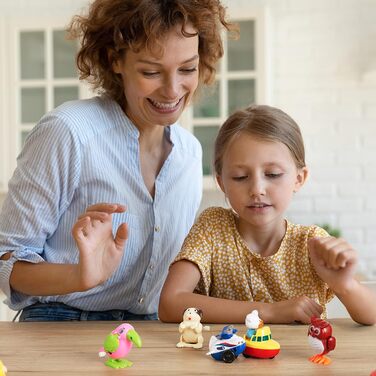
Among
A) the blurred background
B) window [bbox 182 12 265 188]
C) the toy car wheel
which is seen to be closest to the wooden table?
the toy car wheel

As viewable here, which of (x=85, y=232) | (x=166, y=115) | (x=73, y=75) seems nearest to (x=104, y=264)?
(x=85, y=232)

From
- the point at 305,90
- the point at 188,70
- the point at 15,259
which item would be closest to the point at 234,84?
the point at 305,90

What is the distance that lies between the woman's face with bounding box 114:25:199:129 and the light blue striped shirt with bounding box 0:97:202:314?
0.09 metres

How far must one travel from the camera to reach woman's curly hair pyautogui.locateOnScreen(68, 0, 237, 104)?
1.53 m

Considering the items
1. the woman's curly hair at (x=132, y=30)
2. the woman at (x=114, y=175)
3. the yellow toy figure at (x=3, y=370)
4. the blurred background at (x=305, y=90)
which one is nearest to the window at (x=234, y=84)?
the blurred background at (x=305, y=90)

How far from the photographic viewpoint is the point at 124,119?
64.7 inches

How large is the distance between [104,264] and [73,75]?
2.47 m

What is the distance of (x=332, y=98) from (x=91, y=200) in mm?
2550

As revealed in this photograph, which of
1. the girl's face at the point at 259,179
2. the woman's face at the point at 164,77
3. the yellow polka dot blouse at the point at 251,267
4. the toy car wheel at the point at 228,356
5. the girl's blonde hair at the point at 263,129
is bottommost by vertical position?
the toy car wheel at the point at 228,356

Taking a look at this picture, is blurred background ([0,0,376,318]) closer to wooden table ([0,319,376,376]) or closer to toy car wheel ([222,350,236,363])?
wooden table ([0,319,376,376])

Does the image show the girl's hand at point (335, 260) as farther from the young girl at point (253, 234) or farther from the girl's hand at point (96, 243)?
the girl's hand at point (96, 243)

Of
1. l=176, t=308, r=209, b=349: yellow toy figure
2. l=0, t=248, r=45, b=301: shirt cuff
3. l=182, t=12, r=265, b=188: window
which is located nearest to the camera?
l=176, t=308, r=209, b=349: yellow toy figure

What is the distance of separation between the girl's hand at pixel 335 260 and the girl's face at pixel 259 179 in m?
0.17

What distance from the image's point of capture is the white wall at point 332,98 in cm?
379
